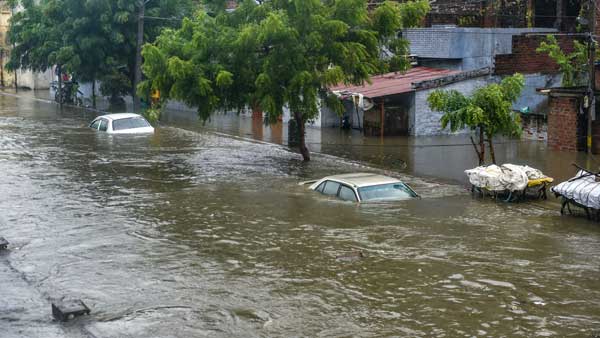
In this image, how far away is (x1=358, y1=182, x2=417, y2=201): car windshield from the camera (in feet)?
64.3

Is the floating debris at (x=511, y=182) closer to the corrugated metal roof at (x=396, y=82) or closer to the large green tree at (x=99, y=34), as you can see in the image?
the corrugated metal roof at (x=396, y=82)

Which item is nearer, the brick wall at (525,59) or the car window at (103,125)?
the brick wall at (525,59)

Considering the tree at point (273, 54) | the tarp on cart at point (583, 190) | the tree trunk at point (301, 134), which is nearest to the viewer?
the tarp on cart at point (583, 190)

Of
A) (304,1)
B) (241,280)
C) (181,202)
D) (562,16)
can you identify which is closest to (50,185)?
(181,202)

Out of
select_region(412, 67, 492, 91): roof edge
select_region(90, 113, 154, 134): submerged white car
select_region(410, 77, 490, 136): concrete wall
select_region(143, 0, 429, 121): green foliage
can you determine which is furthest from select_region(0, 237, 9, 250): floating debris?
select_region(410, 77, 490, 136): concrete wall

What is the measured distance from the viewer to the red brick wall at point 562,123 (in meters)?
29.1

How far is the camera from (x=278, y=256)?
1588cm

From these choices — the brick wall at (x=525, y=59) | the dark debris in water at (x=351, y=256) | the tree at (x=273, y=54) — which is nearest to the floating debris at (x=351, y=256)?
the dark debris in water at (x=351, y=256)

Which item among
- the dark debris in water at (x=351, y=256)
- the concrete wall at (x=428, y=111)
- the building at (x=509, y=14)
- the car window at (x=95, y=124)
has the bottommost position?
the dark debris in water at (x=351, y=256)

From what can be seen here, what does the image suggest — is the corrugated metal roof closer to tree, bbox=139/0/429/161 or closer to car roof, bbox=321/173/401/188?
tree, bbox=139/0/429/161

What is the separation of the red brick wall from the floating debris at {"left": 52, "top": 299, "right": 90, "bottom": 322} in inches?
820

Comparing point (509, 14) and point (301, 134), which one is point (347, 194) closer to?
point (301, 134)

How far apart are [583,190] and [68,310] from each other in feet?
35.9

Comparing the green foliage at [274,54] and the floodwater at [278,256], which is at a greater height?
the green foliage at [274,54]
